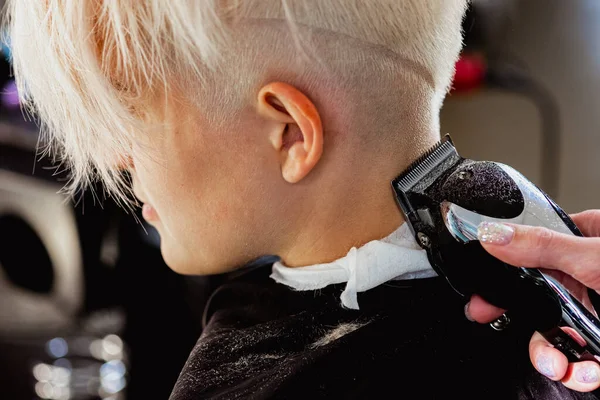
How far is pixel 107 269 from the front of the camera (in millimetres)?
1806

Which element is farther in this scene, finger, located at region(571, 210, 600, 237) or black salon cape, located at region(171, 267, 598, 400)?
finger, located at region(571, 210, 600, 237)

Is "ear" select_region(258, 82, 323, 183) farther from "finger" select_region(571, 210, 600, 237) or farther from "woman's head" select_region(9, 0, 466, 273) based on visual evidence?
"finger" select_region(571, 210, 600, 237)

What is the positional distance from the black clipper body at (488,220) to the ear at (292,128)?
0.11 meters

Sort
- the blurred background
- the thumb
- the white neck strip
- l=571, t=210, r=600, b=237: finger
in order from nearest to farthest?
the thumb
the white neck strip
l=571, t=210, r=600, b=237: finger
the blurred background

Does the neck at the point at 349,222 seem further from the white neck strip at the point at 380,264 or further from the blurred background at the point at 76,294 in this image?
the blurred background at the point at 76,294

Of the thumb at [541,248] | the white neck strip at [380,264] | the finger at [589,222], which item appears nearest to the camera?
the thumb at [541,248]

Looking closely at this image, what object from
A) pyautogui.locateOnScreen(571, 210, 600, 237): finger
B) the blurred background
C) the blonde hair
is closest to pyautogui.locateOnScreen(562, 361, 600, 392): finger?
pyautogui.locateOnScreen(571, 210, 600, 237): finger

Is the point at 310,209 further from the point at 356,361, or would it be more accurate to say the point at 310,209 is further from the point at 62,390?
the point at 62,390

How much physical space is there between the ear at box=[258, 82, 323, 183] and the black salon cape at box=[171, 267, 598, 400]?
17 cm

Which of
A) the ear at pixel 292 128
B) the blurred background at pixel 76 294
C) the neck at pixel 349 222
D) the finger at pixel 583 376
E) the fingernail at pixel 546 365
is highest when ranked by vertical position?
the ear at pixel 292 128

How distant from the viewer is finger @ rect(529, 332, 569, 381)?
0.78m

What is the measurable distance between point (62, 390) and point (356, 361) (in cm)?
127

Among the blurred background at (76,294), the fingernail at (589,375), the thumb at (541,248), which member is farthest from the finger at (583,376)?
the blurred background at (76,294)

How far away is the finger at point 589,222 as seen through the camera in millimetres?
959
